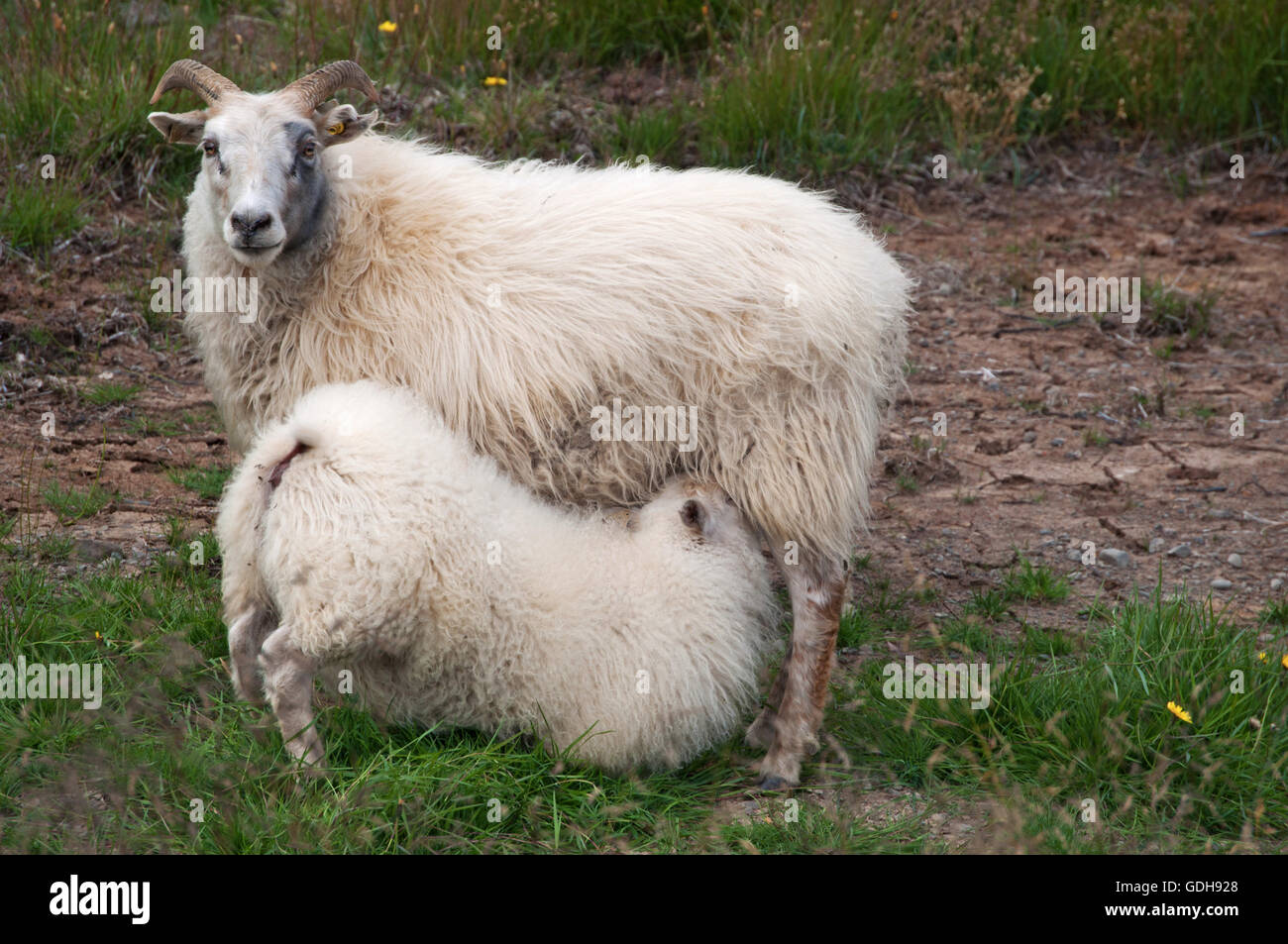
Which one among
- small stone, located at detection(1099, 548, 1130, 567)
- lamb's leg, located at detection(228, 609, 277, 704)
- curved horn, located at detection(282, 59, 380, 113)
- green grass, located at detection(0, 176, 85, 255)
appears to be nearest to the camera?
lamb's leg, located at detection(228, 609, 277, 704)

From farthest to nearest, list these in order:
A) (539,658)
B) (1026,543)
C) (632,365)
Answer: (1026,543)
(632,365)
(539,658)

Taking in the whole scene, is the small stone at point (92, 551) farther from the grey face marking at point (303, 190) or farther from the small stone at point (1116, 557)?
the small stone at point (1116, 557)

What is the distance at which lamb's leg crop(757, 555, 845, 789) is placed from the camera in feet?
12.9

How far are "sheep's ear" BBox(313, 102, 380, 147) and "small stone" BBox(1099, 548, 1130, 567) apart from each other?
3.09 metres

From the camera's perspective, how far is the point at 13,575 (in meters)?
4.28

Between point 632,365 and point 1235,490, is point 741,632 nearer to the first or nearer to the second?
point 632,365

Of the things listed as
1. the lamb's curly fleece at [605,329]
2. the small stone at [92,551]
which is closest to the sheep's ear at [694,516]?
the lamb's curly fleece at [605,329]

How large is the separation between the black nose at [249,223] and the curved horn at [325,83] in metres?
0.52

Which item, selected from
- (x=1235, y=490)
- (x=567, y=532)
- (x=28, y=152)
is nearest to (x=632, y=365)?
(x=567, y=532)

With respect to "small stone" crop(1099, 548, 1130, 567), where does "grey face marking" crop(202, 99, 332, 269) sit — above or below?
above

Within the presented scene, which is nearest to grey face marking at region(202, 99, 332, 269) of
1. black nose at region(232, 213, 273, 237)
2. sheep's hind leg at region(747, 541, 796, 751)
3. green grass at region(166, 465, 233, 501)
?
black nose at region(232, 213, 273, 237)

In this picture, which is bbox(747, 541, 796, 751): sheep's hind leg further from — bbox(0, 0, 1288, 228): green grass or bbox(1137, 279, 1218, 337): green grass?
bbox(0, 0, 1288, 228): green grass

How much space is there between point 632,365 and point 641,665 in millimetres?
881

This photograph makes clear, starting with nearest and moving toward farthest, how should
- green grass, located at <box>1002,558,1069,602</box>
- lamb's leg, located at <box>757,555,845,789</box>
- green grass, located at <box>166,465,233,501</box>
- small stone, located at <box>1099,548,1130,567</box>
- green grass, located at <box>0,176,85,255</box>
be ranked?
1. lamb's leg, located at <box>757,555,845,789</box>
2. green grass, located at <box>1002,558,1069,602</box>
3. small stone, located at <box>1099,548,1130,567</box>
4. green grass, located at <box>166,465,233,501</box>
5. green grass, located at <box>0,176,85,255</box>
